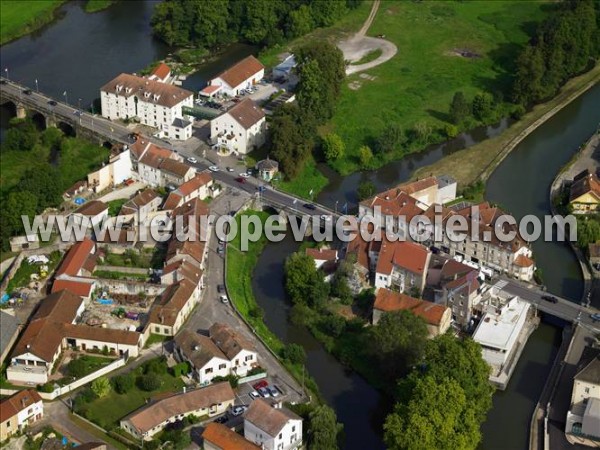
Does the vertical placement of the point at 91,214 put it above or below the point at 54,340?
above

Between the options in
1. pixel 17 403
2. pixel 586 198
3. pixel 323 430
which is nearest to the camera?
pixel 323 430

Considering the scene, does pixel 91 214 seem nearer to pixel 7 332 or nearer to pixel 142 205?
pixel 142 205

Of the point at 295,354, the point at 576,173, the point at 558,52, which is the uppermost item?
the point at 558,52

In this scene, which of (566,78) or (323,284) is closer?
(323,284)

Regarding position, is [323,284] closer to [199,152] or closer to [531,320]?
[531,320]

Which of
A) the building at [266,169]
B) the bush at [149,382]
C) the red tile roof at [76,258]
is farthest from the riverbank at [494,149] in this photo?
the bush at [149,382]

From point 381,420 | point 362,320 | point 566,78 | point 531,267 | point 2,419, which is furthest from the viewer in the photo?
point 566,78

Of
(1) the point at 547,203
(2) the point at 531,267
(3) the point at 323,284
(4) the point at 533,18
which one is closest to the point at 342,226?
(3) the point at 323,284

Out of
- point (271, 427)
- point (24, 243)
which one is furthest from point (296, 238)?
point (271, 427)
